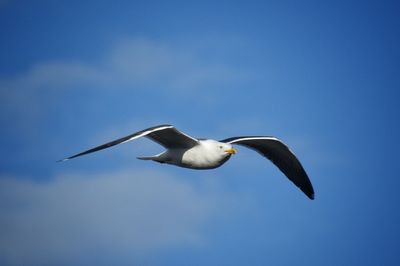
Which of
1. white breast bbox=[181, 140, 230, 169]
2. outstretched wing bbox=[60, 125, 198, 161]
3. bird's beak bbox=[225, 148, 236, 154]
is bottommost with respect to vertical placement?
white breast bbox=[181, 140, 230, 169]

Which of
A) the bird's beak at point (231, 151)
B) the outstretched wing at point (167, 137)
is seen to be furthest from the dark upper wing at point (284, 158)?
the outstretched wing at point (167, 137)

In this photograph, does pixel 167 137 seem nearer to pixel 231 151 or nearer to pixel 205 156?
pixel 205 156

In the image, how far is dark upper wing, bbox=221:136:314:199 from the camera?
1345 centimetres

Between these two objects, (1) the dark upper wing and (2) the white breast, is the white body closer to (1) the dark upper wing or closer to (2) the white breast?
(2) the white breast

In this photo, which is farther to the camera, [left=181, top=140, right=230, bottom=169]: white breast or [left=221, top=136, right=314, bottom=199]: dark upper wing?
[left=221, top=136, right=314, bottom=199]: dark upper wing

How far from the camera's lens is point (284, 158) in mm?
13945

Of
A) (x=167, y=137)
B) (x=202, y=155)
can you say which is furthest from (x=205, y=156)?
(x=167, y=137)

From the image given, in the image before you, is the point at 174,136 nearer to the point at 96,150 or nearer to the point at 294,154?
the point at 96,150

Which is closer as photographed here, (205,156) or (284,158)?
(205,156)

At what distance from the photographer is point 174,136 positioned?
1102 cm

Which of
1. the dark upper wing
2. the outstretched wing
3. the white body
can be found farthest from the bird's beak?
the dark upper wing

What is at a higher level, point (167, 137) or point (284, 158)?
point (167, 137)

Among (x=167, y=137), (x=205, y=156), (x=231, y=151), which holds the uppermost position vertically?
(x=167, y=137)

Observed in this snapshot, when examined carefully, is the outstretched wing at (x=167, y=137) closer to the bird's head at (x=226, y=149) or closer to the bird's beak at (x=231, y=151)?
the bird's head at (x=226, y=149)
